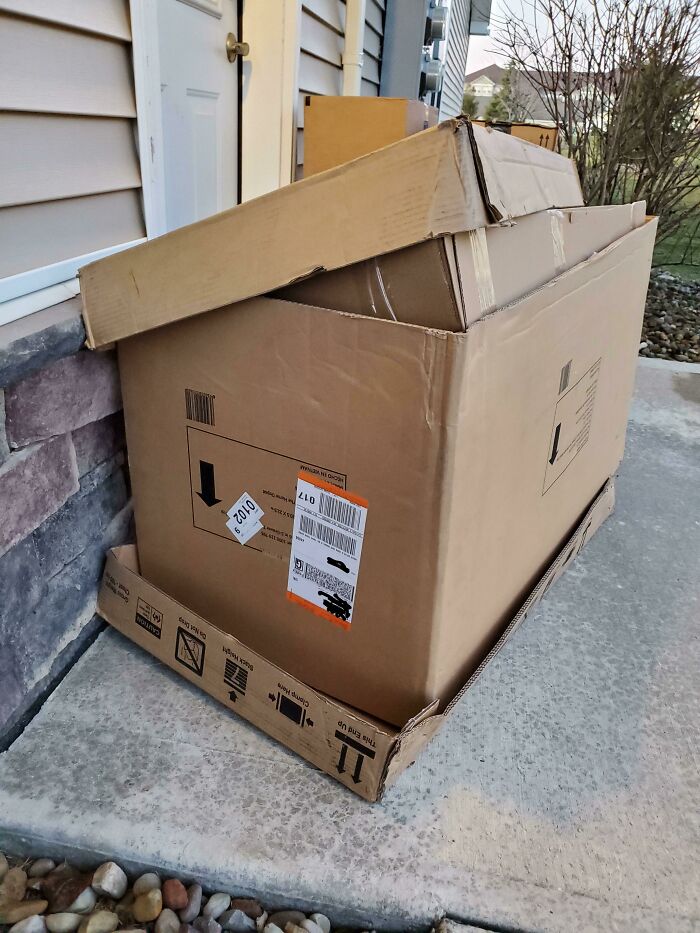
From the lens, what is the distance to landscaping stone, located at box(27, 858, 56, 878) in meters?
1.07

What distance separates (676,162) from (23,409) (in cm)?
533

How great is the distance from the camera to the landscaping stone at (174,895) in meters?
1.03

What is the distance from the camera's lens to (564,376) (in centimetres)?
140

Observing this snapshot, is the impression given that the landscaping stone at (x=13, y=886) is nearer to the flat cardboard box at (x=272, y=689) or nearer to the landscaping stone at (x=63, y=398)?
the flat cardboard box at (x=272, y=689)

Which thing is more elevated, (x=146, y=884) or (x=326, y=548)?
(x=326, y=548)

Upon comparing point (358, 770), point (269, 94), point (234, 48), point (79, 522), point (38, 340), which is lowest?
point (358, 770)

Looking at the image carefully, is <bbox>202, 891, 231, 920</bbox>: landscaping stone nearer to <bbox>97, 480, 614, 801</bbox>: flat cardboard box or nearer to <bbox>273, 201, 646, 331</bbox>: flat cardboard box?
<bbox>97, 480, 614, 801</bbox>: flat cardboard box

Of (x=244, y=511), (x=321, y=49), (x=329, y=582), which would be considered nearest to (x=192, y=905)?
(x=329, y=582)

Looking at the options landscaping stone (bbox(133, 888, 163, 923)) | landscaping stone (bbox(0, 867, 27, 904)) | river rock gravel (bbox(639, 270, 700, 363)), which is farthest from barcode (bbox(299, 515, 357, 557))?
river rock gravel (bbox(639, 270, 700, 363))

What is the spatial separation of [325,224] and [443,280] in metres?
0.19

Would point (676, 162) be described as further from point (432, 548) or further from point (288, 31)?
point (432, 548)

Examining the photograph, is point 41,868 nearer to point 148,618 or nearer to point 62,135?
point 148,618

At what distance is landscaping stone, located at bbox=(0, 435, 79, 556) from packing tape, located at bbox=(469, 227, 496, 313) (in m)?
0.82

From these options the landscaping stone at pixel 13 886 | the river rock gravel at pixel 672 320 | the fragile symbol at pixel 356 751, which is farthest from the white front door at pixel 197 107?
the river rock gravel at pixel 672 320
